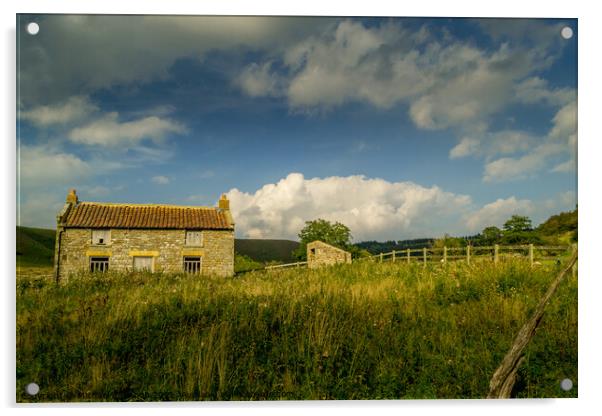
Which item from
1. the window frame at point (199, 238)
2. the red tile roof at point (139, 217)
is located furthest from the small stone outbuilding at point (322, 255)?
the red tile roof at point (139, 217)

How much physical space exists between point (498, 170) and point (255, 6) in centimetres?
359

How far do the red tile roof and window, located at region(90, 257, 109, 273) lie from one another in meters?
0.76

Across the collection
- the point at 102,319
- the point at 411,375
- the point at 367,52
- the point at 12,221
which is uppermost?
the point at 367,52

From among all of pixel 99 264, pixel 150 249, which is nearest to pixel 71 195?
pixel 99 264

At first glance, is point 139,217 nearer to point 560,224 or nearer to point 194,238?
point 194,238

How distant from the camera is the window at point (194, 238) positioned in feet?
33.7

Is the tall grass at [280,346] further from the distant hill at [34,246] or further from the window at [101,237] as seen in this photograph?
the window at [101,237]

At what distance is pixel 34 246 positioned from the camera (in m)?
4.50

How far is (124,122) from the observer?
14.6 ft

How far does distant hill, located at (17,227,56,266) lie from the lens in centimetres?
412

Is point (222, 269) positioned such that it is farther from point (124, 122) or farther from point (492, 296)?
point (492, 296)

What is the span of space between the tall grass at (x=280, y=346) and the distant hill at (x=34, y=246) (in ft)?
0.81

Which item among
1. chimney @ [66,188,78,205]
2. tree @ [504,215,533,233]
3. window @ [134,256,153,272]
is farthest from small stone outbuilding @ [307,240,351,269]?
chimney @ [66,188,78,205]
